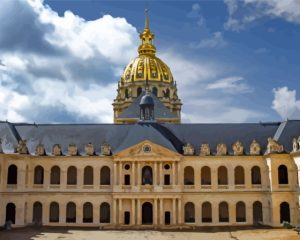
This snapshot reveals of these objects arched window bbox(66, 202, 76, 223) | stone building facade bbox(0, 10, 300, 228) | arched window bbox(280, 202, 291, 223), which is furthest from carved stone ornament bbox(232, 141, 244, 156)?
arched window bbox(66, 202, 76, 223)

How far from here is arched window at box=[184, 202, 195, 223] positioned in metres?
65.4

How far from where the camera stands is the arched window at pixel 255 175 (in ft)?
217

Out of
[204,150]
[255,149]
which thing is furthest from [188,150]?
[255,149]

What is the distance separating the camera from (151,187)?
64.1 metres

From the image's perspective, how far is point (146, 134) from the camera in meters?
66.5

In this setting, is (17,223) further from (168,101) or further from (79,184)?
(168,101)

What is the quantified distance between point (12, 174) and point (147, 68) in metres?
61.5

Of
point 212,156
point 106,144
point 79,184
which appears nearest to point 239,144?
point 212,156

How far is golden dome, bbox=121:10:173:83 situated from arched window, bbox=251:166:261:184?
55.9 m

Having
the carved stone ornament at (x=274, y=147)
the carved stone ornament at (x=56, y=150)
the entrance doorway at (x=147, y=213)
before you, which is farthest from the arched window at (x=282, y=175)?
the carved stone ornament at (x=56, y=150)

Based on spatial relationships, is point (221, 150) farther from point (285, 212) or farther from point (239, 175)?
point (285, 212)

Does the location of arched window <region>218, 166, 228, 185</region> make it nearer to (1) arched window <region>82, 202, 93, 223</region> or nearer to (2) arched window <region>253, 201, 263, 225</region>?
(2) arched window <region>253, 201, 263, 225</region>

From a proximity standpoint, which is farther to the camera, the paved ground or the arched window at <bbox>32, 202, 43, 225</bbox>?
the arched window at <bbox>32, 202, 43, 225</bbox>

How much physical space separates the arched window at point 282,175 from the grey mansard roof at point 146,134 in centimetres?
299
